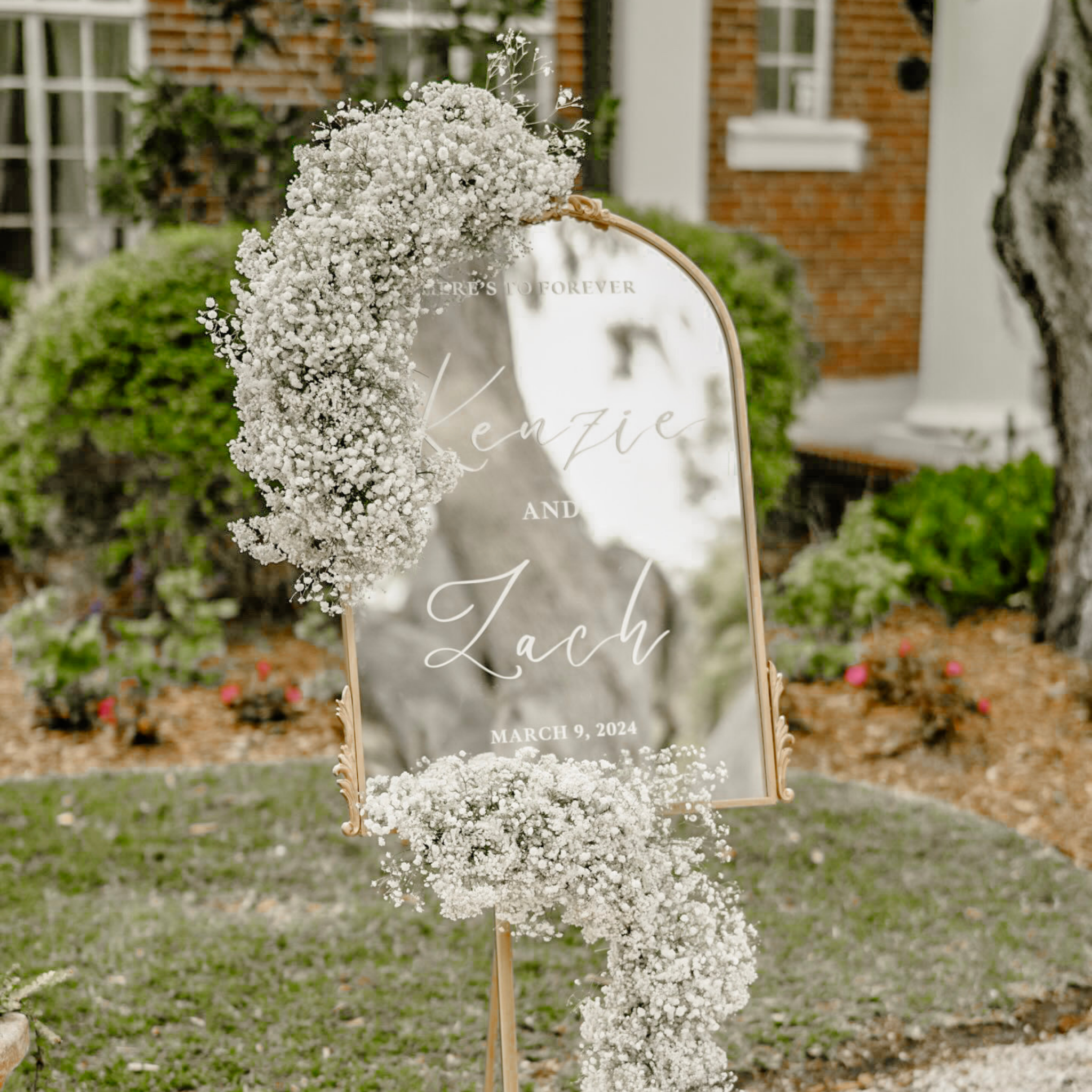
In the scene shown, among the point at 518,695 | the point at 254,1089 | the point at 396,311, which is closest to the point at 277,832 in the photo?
the point at 254,1089

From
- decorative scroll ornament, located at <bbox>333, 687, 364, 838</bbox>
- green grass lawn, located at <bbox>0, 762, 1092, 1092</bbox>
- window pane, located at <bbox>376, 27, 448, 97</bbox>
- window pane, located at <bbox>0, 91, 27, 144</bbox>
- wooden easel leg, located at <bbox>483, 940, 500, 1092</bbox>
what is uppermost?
window pane, located at <bbox>376, 27, 448, 97</bbox>

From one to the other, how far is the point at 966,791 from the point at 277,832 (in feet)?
7.35

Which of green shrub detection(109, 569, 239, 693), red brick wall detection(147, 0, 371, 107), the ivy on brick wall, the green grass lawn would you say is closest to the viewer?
the green grass lawn

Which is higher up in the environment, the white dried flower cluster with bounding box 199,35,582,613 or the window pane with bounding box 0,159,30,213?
the window pane with bounding box 0,159,30,213

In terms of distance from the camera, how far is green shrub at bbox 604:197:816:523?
5832 mm

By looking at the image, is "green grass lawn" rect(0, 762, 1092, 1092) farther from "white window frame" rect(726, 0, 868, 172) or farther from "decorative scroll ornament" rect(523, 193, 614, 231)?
"white window frame" rect(726, 0, 868, 172)

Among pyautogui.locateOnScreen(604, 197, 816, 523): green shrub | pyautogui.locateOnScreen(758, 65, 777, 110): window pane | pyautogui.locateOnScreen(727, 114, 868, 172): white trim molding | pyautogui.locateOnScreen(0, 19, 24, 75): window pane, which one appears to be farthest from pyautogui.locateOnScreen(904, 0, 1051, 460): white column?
pyautogui.locateOnScreen(0, 19, 24, 75): window pane

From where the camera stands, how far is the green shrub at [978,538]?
596 centimetres

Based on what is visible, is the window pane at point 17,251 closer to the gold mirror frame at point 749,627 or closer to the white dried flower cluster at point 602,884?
the gold mirror frame at point 749,627

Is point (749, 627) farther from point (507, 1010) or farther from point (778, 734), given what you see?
point (507, 1010)

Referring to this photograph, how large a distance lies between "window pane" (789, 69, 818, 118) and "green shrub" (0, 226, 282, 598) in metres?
5.66

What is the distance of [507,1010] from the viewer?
7.71 feet

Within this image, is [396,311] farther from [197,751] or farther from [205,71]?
[205,71]

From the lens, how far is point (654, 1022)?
2.27m
